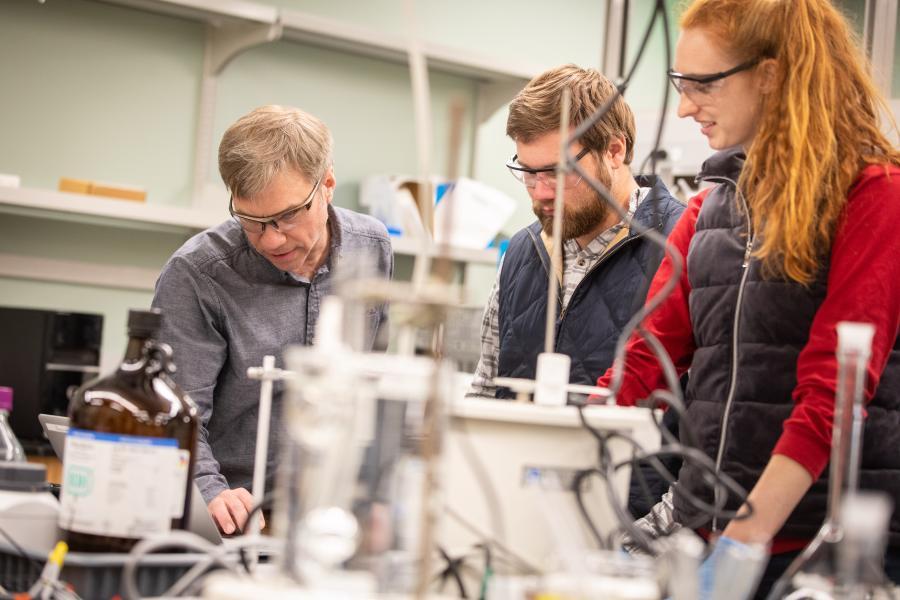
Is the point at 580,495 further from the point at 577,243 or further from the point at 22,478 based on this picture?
the point at 577,243

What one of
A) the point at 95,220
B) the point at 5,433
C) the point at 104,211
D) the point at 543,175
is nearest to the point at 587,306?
the point at 543,175

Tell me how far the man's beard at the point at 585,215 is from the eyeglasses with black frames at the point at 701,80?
0.55 metres

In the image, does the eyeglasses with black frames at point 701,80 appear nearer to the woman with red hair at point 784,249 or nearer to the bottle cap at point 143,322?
the woman with red hair at point 784,249

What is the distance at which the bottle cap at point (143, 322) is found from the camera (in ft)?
3.17

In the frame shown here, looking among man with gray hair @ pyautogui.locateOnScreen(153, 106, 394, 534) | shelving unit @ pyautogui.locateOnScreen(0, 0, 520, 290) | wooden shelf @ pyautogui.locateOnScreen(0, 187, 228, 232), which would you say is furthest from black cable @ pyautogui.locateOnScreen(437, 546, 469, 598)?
wooden shelf @ pyautogui.locateOnScreen(0, 187, 228, 232)

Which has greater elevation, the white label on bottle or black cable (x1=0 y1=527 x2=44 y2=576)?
the white label on bottle

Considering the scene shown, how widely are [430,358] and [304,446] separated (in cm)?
12

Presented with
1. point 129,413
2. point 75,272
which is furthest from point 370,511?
point 75,272

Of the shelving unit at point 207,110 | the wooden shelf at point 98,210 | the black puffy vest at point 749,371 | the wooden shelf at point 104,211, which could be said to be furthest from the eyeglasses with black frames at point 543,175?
the wooden shelf at point 98,210

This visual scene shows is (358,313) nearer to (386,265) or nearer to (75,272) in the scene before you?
(386,265)

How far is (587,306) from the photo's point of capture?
6.15ft

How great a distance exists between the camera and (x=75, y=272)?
10.3 feet

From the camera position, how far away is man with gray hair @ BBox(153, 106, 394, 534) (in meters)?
1.84

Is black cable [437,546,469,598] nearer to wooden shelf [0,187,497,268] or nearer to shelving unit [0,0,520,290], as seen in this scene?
shelving unit [0,0,520,290]
